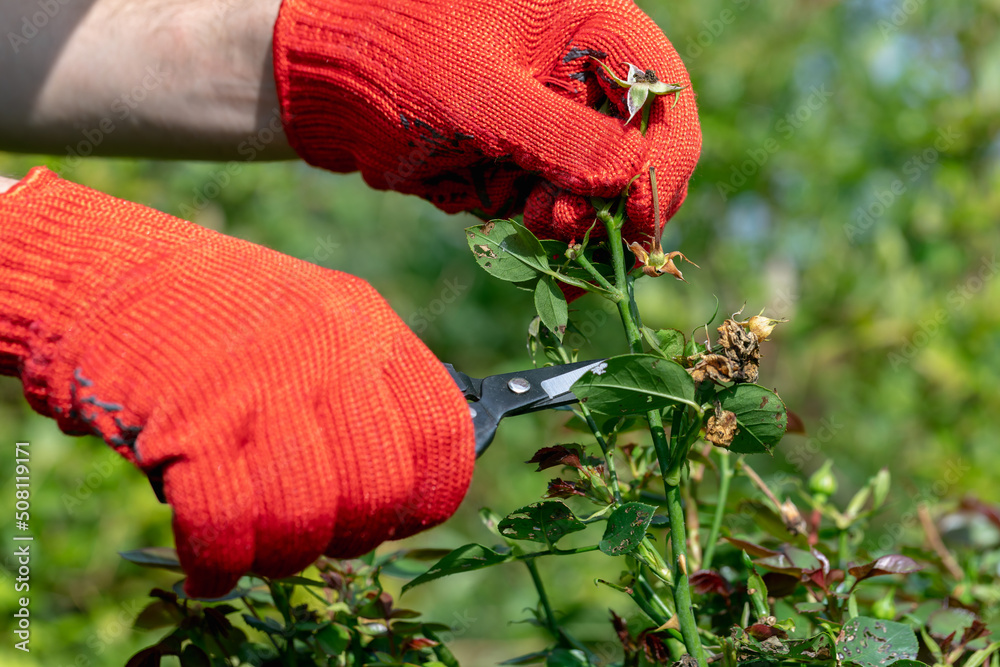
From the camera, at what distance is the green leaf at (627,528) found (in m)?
0.67

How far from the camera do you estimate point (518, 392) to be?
2.56 feet

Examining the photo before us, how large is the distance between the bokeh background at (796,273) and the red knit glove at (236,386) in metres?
1.18

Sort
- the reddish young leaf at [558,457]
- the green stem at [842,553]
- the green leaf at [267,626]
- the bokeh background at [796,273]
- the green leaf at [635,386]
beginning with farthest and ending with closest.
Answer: the bokeh background at [796,273] → the green stem at [842,553] → the green leaf at [267,626] → the reddish young leaf at [558,457] → the green leaf at [635,386]

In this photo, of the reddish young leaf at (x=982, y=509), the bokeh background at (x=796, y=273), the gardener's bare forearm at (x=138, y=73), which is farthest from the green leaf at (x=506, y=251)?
the bokeh background at (x=796, y=273)

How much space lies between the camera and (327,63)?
1.12 meters

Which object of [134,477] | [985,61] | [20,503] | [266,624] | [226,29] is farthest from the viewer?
[985,61]

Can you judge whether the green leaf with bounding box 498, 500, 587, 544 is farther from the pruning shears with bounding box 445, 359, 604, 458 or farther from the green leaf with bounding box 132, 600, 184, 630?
the green leaf with bounding box 132, 600, 184, 630

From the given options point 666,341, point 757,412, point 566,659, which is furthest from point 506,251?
point 566,659

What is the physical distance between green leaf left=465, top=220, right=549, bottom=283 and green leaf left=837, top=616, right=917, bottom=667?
1.39 ft

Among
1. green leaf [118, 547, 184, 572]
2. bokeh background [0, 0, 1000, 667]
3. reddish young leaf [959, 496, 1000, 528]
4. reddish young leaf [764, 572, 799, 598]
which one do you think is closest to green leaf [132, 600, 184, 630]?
green leaf [118, 547, 184, 572]

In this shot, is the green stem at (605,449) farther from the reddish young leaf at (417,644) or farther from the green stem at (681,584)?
the reddish young leaf at (417,644)

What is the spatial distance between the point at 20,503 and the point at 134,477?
0.94 feet

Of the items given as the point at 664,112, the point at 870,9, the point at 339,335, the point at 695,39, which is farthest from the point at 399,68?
the point at 870,9

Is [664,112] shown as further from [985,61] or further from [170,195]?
[170,195]
